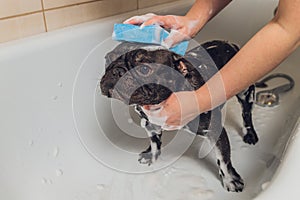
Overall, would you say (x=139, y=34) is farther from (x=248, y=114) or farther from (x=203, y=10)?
(x=248, y=114)

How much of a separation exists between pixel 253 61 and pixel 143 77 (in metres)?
0.20

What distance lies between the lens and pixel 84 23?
103cm

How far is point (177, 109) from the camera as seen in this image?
696mm

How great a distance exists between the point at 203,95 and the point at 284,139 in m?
0.49

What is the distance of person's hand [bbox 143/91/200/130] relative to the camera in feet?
2.28

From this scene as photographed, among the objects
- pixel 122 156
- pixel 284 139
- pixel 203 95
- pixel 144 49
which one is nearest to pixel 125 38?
pixel 144 49

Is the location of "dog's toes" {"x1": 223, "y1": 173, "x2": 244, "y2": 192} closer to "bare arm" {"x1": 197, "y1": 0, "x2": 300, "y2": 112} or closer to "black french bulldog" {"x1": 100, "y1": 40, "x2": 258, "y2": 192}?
"black french bulldog" {"x1": 100, "y1": 40, "x2": 258, "y2": 192}

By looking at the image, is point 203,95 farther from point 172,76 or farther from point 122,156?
point 122,156

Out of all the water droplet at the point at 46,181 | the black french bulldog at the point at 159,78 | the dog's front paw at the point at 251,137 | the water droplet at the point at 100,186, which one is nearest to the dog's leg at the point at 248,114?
the dog's front paw at the point at 251,137

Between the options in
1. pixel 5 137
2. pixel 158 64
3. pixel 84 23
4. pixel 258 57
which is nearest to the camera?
pixel 258 57

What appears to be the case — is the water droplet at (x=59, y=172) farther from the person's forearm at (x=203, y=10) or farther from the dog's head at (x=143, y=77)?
the person's forearm at (x=203, y=10)

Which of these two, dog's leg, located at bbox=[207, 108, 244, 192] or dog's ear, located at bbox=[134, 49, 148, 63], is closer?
dog's ear, located at bbox=[134, 49, 148, 63]

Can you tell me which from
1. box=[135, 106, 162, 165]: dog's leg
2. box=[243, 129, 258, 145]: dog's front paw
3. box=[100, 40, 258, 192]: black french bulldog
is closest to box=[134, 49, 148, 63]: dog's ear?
box=[100, 40, 258, 192]: black french bulldog

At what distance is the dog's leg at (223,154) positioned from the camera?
875mm
